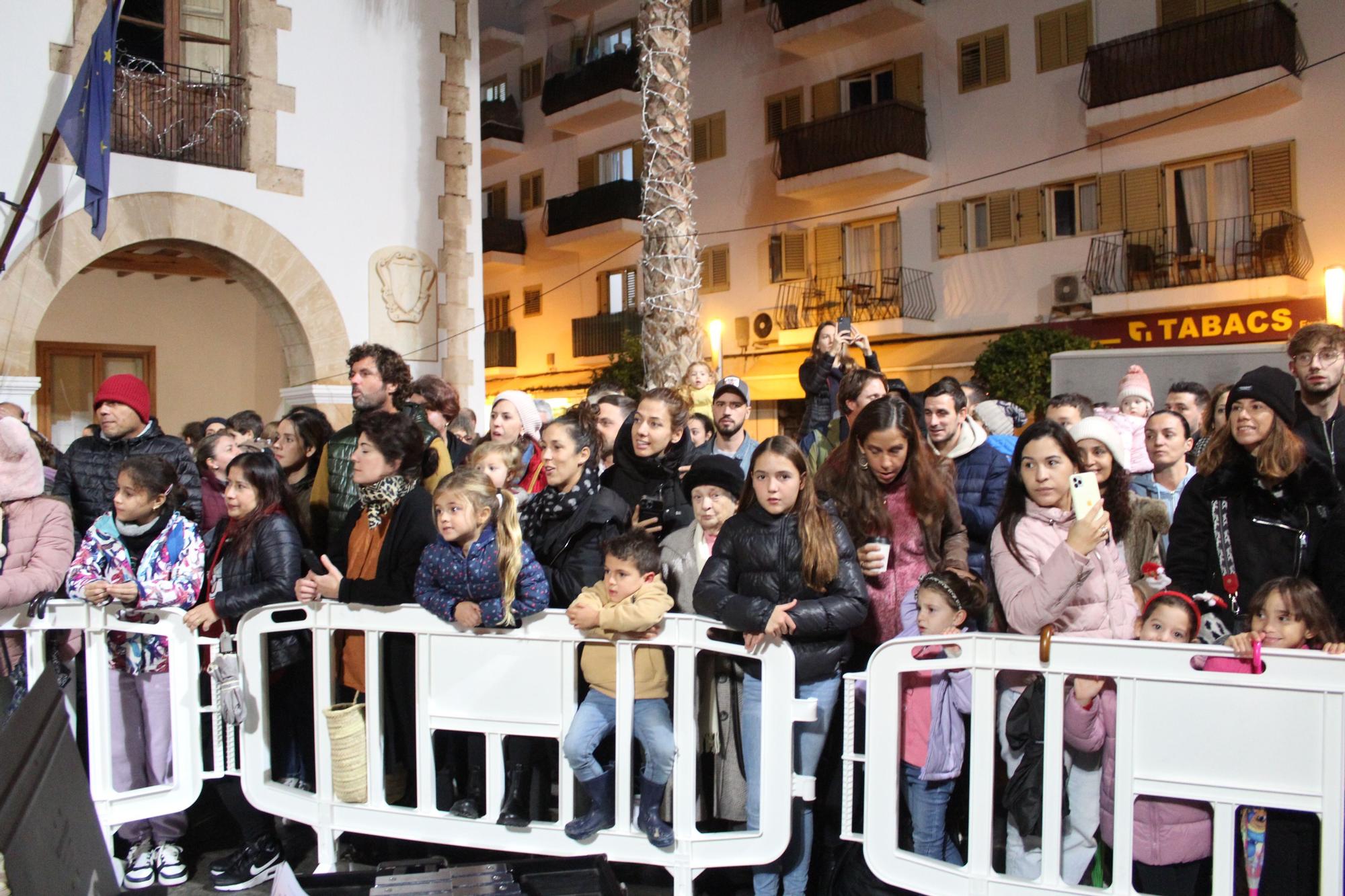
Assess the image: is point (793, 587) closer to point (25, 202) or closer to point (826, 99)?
point (25, 202)

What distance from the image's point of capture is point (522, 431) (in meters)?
6.20

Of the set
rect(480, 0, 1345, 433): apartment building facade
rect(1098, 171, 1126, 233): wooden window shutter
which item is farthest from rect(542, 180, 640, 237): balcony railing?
rect(1098, 171, 1126, 233): wooden window shutter

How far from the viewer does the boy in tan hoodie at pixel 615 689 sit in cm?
383

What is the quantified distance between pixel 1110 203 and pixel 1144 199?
524mm

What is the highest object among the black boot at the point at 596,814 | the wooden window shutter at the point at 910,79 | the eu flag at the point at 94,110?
the wooden window shutter at the point at 910,79

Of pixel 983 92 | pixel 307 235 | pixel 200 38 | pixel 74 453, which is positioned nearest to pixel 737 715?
pixel 74 453

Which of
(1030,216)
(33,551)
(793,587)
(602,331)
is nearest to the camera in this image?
(793,587)

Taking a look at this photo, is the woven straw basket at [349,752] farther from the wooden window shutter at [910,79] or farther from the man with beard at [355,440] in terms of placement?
the wooden window shutter at [910,79]

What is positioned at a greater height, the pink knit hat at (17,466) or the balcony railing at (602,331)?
the balcony railing at (602,331)

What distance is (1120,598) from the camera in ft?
12.0

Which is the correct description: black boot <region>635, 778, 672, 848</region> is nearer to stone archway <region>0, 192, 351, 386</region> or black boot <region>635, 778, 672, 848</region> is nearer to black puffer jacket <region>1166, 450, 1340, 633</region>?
black puffer jacket <region>1166, 450, 1340, 633</region>

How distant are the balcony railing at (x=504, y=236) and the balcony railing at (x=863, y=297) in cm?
873

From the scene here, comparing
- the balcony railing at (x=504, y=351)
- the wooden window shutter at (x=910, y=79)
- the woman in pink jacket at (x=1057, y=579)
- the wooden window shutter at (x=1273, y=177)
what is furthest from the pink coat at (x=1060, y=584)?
the balcony railing at (x=504, y=351)

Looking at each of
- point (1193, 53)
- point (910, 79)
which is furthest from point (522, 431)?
point (910, 79)
